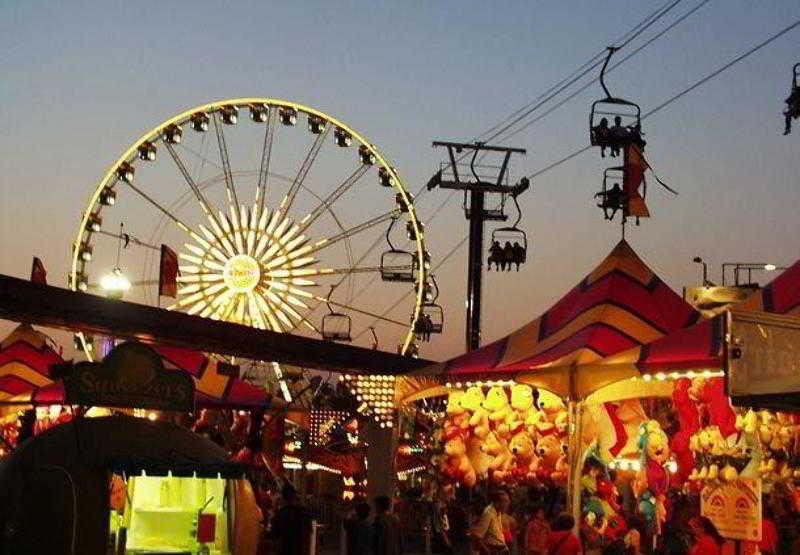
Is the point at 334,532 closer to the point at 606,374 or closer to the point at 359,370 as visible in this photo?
the point at 359,370

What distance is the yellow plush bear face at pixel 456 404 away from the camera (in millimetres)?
16078

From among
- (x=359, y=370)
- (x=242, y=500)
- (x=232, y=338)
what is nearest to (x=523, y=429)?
(x=242, y=500)

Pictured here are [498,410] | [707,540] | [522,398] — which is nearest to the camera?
[707,540]

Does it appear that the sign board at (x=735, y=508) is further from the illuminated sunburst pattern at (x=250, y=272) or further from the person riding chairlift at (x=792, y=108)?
the illuminated sunburst pattern at (x=250, y=272)

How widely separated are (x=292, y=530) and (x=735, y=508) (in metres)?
4.51

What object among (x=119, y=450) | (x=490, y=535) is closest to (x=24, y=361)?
(x=119, y=450)

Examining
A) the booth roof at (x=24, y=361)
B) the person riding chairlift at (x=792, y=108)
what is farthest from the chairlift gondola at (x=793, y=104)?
the booth roof at (x=24, y=361)

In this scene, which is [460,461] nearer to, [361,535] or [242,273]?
[361,535]

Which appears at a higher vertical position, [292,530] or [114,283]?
[114,283]

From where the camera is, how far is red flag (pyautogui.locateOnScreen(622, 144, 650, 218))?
621 inches

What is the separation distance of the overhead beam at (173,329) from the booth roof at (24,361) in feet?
13.6

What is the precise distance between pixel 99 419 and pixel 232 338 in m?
8.64

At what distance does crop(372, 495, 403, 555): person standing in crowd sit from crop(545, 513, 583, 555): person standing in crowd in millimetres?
2117

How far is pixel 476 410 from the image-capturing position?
627 inches
